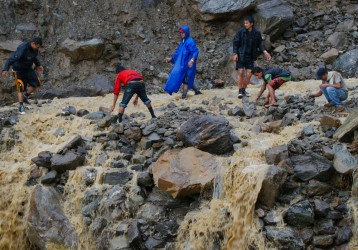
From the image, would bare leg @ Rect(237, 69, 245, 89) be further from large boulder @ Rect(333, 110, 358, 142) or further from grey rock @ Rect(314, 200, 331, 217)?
grey rock @ Rect(314, 200, 331, 217)

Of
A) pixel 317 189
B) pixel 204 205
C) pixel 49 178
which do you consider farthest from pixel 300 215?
pixel 49 178

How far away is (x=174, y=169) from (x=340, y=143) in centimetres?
287

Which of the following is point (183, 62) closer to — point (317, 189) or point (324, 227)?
point (317, 189)

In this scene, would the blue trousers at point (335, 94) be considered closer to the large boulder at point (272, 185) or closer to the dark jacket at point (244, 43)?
the dark jacket at point (244, 43)

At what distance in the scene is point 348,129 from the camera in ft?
24.4

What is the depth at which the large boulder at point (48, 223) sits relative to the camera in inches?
303

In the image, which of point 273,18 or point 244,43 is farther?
point 273,18

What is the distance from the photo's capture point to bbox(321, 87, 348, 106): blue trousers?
29.2ft

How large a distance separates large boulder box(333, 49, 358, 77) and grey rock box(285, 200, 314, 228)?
8.84m

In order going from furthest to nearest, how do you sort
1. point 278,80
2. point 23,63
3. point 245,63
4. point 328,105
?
point 245,63, point 23,63, point 278,80, point 328,105

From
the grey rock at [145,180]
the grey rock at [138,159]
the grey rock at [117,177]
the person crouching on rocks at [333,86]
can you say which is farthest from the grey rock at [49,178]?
the person crouching on rocks at [333,86]

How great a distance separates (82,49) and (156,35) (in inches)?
121

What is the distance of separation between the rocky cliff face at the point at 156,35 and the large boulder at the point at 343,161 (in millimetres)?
7624

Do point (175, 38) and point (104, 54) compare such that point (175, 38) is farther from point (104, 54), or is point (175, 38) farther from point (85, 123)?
point (85, 123)
